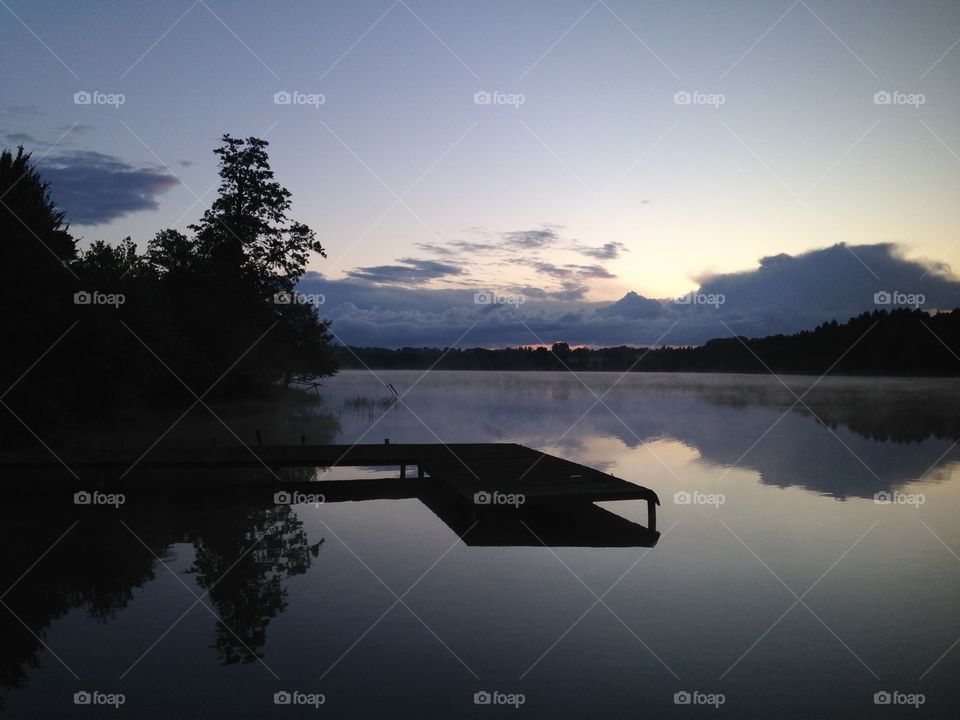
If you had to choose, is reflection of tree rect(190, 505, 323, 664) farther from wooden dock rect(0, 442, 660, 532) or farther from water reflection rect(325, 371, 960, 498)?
water reflection rect(325, 371, 960, 498)

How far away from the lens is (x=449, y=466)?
2070 centimetres

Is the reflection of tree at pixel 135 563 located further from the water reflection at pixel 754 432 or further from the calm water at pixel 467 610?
the water reflection at pixel 754 432

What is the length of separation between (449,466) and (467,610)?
10123 millimetres

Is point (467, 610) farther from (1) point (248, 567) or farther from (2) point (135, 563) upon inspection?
(2) point (135, 563)

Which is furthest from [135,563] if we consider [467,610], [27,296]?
[27,296]

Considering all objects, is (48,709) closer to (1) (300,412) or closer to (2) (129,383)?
(2) (129,383)

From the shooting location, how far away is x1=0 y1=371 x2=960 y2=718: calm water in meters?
7.97

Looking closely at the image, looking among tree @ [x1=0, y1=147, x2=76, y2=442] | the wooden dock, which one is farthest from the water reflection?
tree @ [x1=0, y1=147, x2=76, y2=442]

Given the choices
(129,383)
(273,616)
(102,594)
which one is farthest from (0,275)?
(273,616)

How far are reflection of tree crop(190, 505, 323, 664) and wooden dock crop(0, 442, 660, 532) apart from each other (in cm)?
358

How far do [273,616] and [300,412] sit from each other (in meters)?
41.3

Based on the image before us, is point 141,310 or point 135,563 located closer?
point 135,563

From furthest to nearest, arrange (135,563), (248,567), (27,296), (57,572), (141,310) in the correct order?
(141,310)
(27,296)
(135,563)
(248,567)
(57,572)

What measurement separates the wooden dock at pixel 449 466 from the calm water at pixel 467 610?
115 cm
